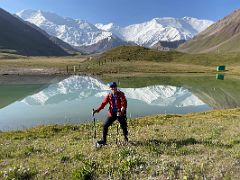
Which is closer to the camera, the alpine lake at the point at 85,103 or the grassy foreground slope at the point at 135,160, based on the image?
the grassy foreground slope at the point at 135,160

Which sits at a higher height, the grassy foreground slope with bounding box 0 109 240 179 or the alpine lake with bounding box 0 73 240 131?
the grassy foreground slope with bounding box 0 109 240 179

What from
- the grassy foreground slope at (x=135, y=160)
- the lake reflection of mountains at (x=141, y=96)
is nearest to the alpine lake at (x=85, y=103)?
the lake reflection of mountains at (x=141, y=96)

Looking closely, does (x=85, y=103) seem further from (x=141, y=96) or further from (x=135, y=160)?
(x=135, y=160)

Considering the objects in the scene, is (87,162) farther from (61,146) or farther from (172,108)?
(172,108)

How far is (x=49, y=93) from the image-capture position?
75.7 metres

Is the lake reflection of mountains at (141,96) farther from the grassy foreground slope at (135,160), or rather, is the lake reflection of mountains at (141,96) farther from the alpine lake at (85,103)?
the grassy foreground slope at (135,160)

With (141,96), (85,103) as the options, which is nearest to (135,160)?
(85,103)

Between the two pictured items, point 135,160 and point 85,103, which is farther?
point 85,103

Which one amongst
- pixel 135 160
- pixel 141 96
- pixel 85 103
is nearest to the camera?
pixel 135 160

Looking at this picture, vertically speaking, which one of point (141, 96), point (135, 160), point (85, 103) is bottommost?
point (85, 103)

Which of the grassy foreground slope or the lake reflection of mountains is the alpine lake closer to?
the lake reflection of mountains

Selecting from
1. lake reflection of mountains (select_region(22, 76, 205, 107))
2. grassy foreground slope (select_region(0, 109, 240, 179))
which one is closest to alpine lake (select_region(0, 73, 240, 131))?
lake reflection of mountains (select_region(22, 76, 205, 107))

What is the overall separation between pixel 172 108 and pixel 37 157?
45.0 metres

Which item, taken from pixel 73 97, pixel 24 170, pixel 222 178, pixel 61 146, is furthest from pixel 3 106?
pixel 222 178
